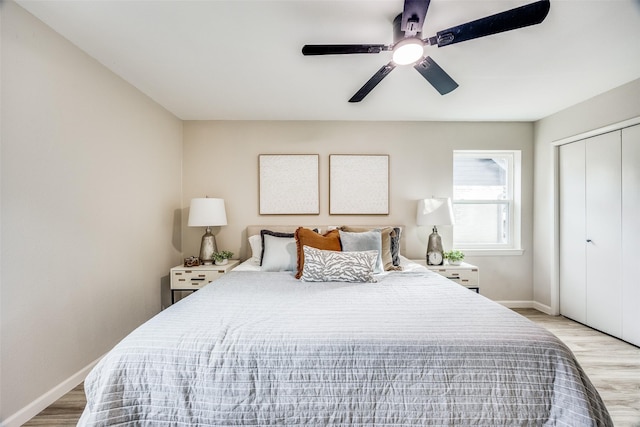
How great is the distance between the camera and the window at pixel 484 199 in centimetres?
384

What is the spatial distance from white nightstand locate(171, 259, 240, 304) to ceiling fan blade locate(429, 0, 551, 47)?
273cm

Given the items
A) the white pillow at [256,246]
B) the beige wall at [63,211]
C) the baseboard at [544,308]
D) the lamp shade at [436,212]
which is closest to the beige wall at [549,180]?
the baseboard at [544,308]

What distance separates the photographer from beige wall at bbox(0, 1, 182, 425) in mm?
1643

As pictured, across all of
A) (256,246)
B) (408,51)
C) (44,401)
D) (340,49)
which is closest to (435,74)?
(408,51)

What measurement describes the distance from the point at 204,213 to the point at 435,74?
8.26ft

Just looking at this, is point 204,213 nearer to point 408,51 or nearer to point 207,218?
point 207,218

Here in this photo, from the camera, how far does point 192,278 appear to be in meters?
3.04

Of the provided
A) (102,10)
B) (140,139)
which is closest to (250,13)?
(102,10)

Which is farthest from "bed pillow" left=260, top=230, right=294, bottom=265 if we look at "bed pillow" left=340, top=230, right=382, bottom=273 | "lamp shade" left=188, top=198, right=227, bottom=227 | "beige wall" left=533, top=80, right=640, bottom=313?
"beige wall" left=533, top=80, right=640, bottom=313

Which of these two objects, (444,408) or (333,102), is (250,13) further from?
(444,408)

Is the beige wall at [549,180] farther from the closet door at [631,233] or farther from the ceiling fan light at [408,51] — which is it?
the ceiling fan light at [408,51]

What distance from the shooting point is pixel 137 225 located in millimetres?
2760

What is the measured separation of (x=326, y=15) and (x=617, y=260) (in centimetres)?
345

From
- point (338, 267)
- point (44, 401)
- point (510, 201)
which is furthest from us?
point (510, 201)
